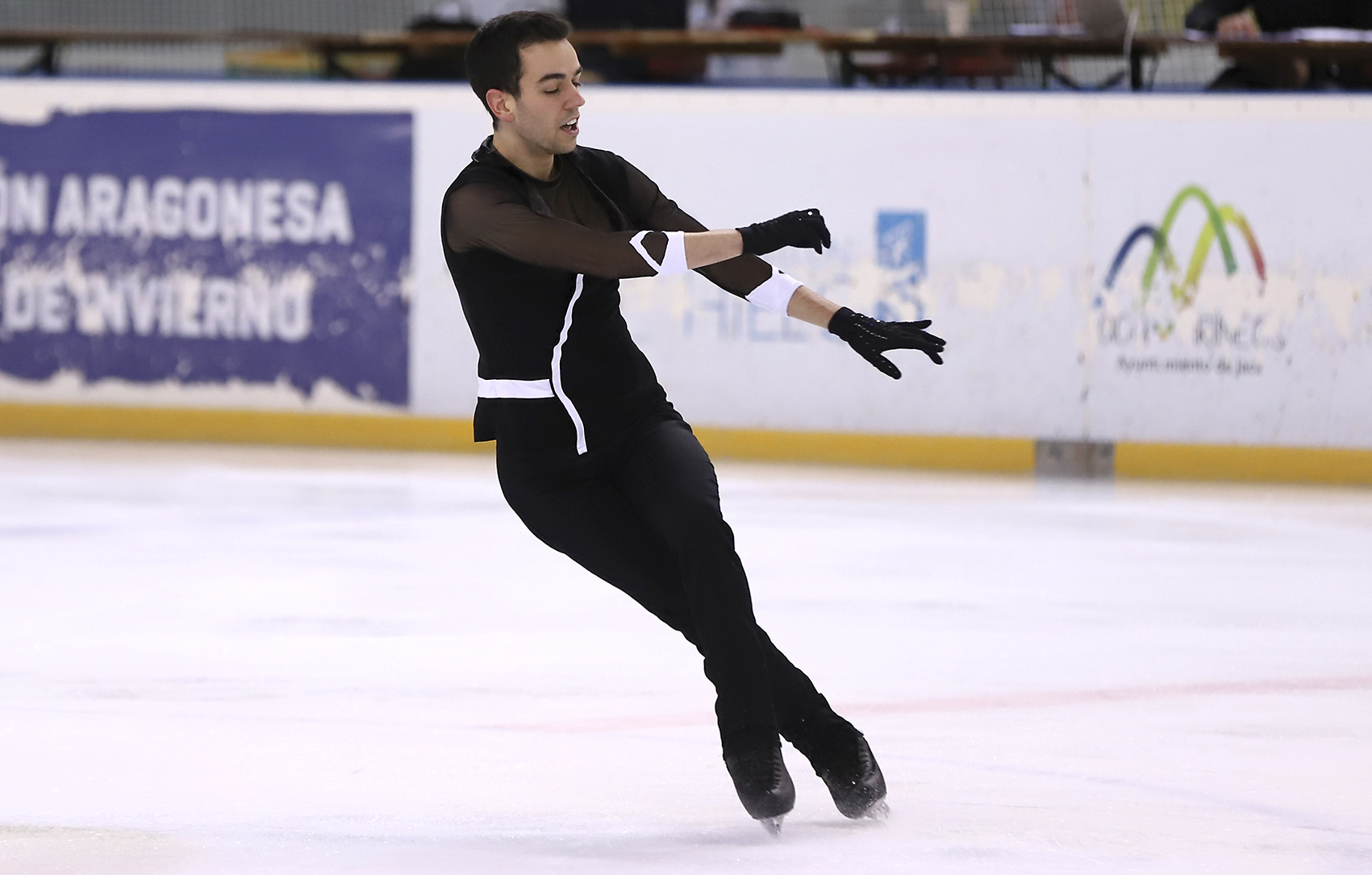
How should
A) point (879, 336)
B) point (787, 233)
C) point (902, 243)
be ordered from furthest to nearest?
point (902, 243)
point (879, 336)
point (787, 233)

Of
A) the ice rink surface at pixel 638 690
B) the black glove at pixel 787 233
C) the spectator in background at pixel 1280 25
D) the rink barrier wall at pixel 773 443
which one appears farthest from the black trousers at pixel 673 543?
the spectator in background at pixel 1280 25

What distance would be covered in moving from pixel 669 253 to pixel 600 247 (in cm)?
11

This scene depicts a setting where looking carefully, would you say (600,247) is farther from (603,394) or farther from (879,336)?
(879,336)

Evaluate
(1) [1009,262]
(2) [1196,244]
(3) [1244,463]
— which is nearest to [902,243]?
(1) [1009,262]

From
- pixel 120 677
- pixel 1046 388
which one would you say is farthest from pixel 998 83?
Answer: pixel 120 677

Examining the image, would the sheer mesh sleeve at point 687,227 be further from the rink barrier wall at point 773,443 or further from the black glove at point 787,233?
the rink barrier wall at point 773,443

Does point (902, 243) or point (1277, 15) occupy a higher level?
point (1277, 15)

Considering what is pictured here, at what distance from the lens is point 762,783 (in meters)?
3.04

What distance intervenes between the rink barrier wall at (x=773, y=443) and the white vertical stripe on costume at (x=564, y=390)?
5.77 metres

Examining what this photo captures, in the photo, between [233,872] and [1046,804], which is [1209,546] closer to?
[1046,804]

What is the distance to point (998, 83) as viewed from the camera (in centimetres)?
898

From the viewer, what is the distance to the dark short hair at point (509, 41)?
123 inches

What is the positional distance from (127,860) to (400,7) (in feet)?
26.6

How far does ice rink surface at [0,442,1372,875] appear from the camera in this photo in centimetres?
307
